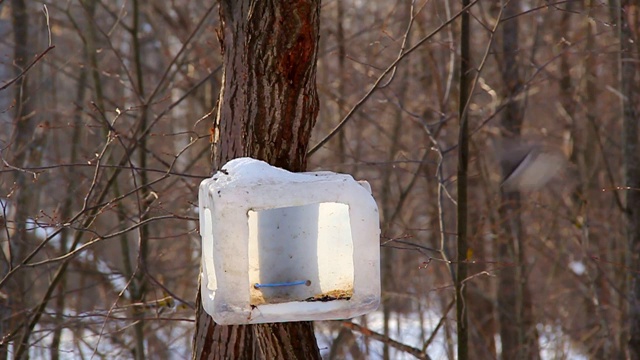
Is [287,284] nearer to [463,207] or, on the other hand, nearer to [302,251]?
[302,251]

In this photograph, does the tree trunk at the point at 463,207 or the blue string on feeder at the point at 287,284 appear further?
the tree trunk at the point at 463,207

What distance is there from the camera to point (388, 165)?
5.86 metres

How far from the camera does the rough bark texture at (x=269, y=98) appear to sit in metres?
2.61

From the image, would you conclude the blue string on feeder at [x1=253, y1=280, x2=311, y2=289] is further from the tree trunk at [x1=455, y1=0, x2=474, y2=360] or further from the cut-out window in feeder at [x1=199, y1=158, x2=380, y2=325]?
the tree trunk at [x1=455, y1=0, x2=474, y2=360]

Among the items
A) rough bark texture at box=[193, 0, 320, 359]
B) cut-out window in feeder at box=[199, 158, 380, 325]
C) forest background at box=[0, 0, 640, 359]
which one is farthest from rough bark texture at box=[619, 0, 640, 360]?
cut-out window in feeder at box=[199, 158, 380, 325]

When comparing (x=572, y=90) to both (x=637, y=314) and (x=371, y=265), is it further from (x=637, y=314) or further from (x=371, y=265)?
(x=371, y=265)

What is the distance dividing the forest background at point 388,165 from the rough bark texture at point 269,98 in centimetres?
105

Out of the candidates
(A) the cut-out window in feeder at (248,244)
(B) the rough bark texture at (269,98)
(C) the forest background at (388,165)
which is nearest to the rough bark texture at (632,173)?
(C) the forest background at (388,165)

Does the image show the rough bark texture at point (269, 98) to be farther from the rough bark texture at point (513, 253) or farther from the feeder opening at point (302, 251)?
the rough bark texture at point (513, 253)

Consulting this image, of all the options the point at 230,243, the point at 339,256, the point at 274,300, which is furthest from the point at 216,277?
the point at 339,256

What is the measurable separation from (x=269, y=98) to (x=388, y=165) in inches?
129

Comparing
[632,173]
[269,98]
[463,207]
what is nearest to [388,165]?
[632,173]

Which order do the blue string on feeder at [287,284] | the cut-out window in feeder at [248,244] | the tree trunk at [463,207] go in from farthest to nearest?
the tree trunk at [463,207]
the blue string on feeder at [287,284]
the cut-out window in feeder at [248,244]

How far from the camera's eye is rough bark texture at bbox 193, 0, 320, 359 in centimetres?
261
